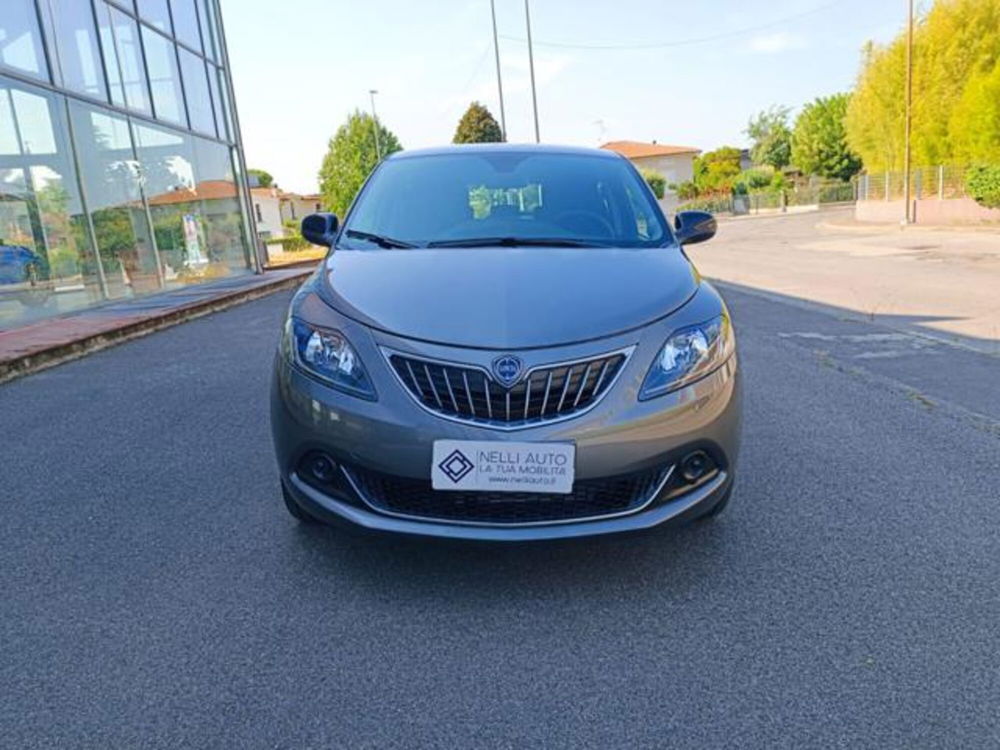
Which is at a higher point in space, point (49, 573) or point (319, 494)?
point (319, 494)

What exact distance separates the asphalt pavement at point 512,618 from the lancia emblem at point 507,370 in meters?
0.47

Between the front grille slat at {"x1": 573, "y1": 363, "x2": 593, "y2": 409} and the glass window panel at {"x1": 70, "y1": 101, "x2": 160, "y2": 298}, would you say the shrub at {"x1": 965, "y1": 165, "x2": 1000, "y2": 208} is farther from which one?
the front grille slat at {"x1": 573, "y1": 363, "x2": 593, "y2": 409}

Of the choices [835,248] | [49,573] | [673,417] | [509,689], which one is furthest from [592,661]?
[835,248]

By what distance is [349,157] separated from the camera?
2074 inches

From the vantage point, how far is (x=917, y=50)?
27.3 metres

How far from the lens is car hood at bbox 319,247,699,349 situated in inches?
80.6

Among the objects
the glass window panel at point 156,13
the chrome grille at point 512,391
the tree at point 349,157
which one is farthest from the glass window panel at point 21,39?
the tree at point 349,157

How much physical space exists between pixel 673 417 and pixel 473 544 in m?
0.67

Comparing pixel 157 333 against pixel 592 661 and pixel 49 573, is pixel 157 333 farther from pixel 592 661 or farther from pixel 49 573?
pixel 592 661

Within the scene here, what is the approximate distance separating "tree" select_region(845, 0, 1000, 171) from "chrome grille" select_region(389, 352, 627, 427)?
88.1 feet

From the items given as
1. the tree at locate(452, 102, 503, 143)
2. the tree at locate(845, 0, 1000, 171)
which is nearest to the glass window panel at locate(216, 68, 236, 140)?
the tree at locate(845, 0, 1000, 171)

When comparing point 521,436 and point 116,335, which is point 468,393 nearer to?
point 521,436

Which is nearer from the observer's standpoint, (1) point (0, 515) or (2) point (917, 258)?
(1) point (0, 515)

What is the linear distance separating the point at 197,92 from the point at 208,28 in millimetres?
2003
